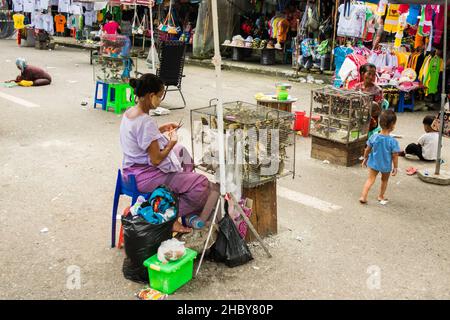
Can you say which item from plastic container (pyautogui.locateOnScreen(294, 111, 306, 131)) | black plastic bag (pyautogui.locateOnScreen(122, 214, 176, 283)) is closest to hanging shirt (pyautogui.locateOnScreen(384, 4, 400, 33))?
plastic container (pyautogui.locateOnScreen(294, 111, 306, 131))

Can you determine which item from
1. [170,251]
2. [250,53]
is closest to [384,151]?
[170,251]

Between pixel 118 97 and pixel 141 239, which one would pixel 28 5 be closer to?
pixel 118 97

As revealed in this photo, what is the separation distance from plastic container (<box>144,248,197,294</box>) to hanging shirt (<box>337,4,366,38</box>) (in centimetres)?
1055

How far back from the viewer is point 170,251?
3865mm

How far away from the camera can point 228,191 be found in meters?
4.36

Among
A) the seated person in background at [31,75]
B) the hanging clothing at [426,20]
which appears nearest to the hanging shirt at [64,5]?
the seated person in background at [31,75]

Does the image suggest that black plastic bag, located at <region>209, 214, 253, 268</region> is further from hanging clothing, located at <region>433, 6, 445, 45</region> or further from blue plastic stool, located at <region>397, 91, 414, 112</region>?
hanging clothing, located at <region>433, 6, 445, 45</region>

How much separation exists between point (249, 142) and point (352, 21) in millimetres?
9690

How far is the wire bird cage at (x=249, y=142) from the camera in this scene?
175 inches

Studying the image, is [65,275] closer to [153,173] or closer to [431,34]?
[153,173]

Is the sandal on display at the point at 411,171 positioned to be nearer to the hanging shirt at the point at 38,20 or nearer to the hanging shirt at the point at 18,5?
the hanging shirt at the point at 38,20
